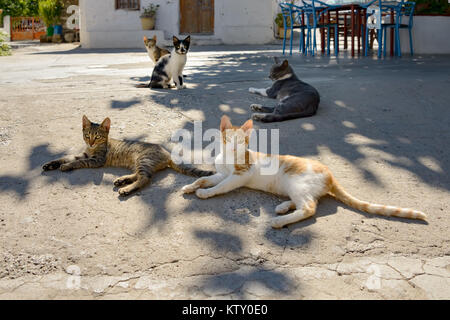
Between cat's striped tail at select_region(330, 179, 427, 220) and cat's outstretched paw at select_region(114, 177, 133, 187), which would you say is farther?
cat's outstretched paw at select_region(114, 177, 133, 187)

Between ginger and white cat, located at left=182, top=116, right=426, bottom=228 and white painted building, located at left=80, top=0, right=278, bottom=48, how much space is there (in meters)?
13.1

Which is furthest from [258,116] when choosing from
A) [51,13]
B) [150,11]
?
[51,13]

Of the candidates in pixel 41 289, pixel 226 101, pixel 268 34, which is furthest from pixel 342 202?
pixel 268 34

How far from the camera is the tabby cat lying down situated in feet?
11.2

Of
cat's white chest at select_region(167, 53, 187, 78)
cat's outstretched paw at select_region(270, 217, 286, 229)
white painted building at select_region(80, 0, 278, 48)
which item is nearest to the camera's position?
cat's outstretched paw at select_region(270, 217, 286, 229)

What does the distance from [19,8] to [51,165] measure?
21.2 metres

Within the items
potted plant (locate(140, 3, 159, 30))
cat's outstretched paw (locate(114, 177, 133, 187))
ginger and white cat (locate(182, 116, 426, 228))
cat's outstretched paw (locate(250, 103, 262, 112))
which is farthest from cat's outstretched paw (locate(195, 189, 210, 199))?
potted plant (locate(140, 3, 159, 30))

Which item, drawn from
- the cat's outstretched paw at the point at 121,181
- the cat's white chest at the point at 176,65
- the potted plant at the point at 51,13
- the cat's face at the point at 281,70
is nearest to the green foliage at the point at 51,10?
the potted plant at the point at 51,13

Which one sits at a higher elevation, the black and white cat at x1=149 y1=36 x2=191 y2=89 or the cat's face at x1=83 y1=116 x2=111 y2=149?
the black and white cat at x1=149 y1=36 x2=191 y2=89

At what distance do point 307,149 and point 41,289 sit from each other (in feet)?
8.14

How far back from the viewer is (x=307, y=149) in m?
3.85

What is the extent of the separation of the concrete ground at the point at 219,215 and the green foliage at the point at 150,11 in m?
10.7

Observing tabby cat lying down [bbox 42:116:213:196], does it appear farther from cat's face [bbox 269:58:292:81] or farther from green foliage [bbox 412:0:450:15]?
green foliage [bbox 412:0:450:15]

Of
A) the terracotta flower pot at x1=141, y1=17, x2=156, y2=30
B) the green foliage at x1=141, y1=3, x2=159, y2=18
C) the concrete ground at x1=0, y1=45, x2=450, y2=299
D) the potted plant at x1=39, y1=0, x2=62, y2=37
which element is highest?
the potted plant at x1=39, y1=0, x2=62, y2=37
